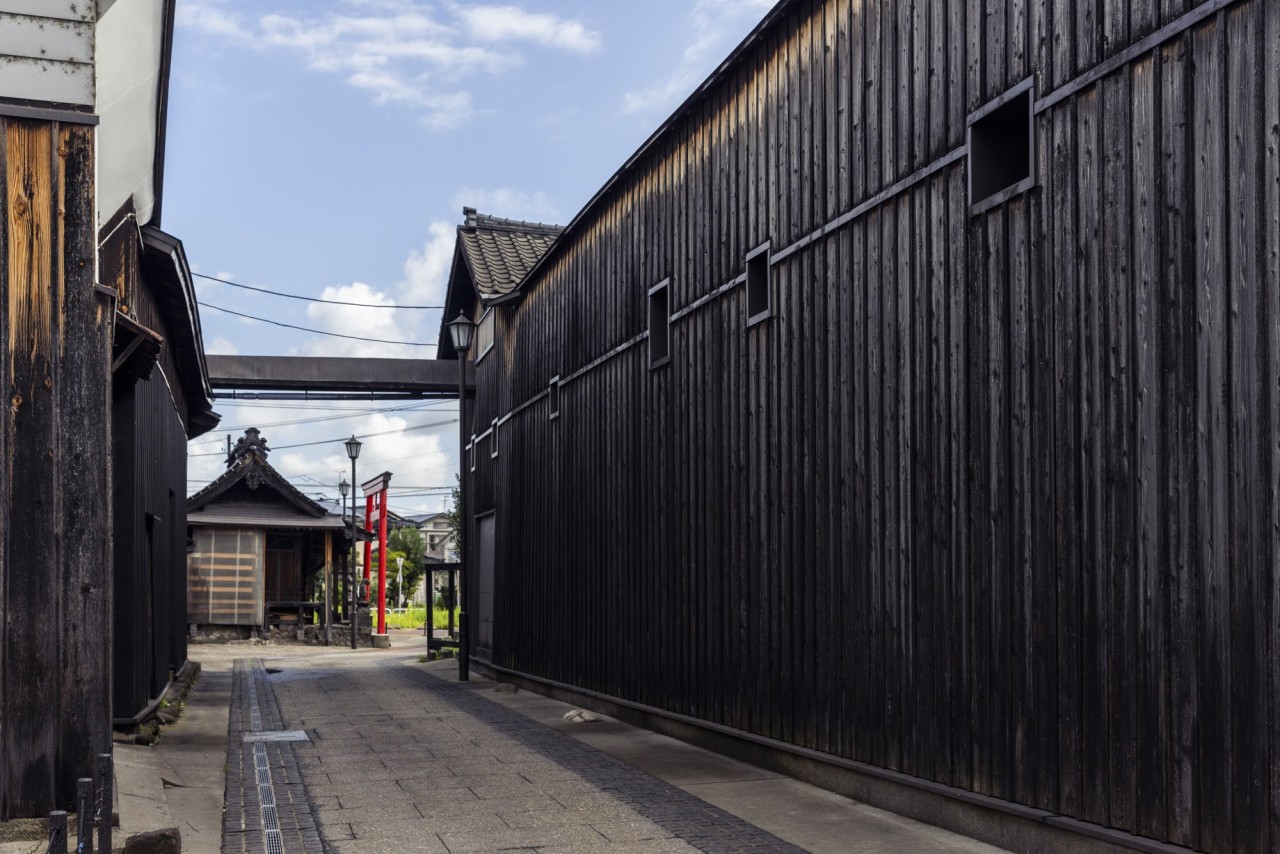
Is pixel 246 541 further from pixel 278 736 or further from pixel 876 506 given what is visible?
pixel 876 506

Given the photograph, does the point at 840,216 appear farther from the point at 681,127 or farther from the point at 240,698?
the point at 240,698

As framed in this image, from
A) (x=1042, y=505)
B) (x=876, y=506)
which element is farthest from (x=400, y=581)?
(x=1042, y=505)

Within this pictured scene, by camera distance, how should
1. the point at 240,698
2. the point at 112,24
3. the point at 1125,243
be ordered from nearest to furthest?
the point at 1125,243, the point at 112,24, the point at 240,698

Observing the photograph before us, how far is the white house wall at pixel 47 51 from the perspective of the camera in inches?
295

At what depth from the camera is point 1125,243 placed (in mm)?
6293

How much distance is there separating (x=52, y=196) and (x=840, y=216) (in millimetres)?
5237

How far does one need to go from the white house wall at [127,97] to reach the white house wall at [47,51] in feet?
0.56

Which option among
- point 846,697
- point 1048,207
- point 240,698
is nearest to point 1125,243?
point 1048,207

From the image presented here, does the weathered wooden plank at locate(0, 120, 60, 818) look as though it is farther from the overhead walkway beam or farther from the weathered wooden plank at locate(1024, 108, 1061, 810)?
the overhead walkway beam

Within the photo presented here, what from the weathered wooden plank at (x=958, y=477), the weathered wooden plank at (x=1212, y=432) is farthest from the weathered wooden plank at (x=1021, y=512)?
the weathered wooden plank at (x=1212, y=432)

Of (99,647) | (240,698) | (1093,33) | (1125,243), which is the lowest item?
(240,698)

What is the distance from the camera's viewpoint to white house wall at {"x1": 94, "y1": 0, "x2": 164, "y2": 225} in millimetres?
8297

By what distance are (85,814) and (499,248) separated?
2014 centimetres

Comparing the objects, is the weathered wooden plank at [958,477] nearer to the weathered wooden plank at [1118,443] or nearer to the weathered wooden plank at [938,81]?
the weathered wooden plank at [938,81]
